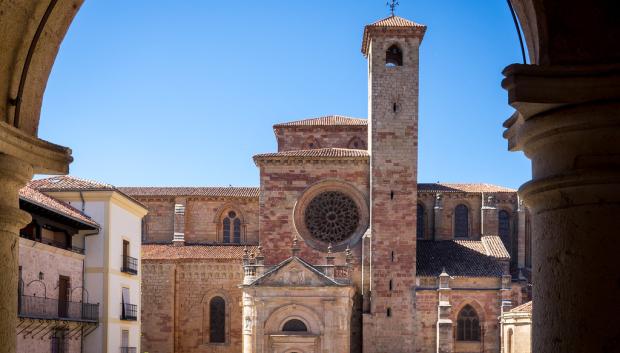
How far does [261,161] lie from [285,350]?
8.90 meters

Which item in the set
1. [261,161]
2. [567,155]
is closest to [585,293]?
[567,155]

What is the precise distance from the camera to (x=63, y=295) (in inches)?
1077

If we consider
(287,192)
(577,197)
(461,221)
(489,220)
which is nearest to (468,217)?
(461,221)

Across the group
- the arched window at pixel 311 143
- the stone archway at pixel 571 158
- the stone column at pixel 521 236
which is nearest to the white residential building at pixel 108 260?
the arched window at pixel 311 143

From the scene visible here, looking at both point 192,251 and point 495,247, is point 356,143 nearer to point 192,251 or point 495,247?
point 495,247

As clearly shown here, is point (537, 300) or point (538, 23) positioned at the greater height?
point (538, 23)

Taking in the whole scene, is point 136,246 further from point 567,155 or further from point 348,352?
point 567,155

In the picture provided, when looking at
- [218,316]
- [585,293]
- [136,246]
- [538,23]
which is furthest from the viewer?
[218,316]

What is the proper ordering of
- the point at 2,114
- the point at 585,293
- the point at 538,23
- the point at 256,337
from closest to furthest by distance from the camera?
the point at 585,293 < the point at 538,23 < the point at 2,114 < the point at 256,337

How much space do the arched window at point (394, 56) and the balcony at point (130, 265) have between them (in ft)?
56.5

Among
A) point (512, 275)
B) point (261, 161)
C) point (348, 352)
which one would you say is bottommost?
point (348, 352)

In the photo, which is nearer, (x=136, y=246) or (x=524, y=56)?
(x=524, y=56)

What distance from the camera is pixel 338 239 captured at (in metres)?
44.2

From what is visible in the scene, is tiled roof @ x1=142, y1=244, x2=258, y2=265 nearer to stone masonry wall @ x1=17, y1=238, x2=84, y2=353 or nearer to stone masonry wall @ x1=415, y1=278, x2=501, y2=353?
stone masonry wall @ x1=415, y1=278, x2=501, y2=353
